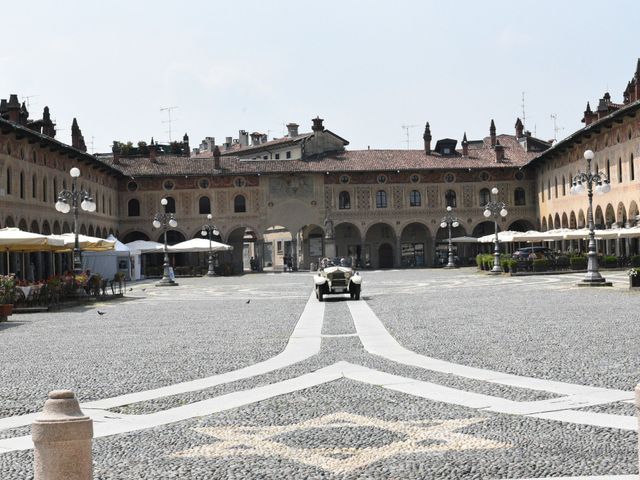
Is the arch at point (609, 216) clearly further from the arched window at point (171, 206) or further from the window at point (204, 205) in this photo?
the arched window at point (171, 206)

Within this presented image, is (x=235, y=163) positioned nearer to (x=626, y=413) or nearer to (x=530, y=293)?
(x=530, y=293)

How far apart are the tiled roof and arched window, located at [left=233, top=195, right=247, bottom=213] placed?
1924mm

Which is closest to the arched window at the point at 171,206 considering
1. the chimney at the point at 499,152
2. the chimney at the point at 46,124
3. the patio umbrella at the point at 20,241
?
the chimney at the point at 46,124

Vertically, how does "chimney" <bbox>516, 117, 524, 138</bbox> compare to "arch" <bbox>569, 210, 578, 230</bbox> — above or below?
above

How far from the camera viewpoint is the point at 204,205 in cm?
6419

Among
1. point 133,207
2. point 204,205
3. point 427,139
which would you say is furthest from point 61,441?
point 427,139

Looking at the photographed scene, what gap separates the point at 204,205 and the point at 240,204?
2606 mm

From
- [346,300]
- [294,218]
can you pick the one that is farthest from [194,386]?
[294,218]

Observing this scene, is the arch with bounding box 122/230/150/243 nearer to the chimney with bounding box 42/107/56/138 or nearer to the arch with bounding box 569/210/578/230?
the chimney with bounding box 42/107/56/138

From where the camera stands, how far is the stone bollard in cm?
400

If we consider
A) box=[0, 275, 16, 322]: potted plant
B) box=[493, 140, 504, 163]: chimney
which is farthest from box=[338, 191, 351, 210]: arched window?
box=[0, 275, 16, 322]: potted plant

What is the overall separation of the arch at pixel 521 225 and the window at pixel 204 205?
73.2ft

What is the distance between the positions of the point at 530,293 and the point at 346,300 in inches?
214

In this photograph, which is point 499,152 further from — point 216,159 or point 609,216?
point 216,159
